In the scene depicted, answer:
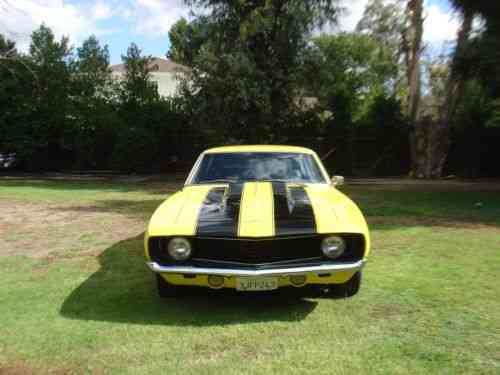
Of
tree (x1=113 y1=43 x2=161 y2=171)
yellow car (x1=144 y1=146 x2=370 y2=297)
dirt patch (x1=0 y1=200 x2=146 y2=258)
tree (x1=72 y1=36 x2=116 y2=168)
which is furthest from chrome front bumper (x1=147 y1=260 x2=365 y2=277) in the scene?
tree (x1=72 y1=36 x2=116 y2=168)

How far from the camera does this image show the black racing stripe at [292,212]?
3.95 meters

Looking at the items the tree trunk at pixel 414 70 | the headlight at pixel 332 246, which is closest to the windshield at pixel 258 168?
the headlight at pixel 332 246

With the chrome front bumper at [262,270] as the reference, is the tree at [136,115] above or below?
above

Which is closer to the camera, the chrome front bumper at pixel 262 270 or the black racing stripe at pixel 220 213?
the chrome front bumper at pixel 262 270

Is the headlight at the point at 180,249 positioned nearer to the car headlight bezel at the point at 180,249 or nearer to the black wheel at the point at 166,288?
the car headlight bezel at the point at 180,249

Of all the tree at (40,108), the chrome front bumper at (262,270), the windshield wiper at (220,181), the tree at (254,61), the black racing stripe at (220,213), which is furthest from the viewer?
the tree at (40,108)

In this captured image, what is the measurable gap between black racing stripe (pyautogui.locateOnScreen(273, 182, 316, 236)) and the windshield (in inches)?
22.4

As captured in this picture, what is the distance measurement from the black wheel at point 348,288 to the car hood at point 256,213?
554 mm

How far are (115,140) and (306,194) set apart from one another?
66.7ft

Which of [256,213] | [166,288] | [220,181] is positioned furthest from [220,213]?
→ [220,181]

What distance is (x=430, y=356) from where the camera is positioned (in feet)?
10.9

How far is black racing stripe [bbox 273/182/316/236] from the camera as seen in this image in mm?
3945

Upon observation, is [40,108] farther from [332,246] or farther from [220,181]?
[332,246]

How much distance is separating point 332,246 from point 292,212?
47 centimetres
